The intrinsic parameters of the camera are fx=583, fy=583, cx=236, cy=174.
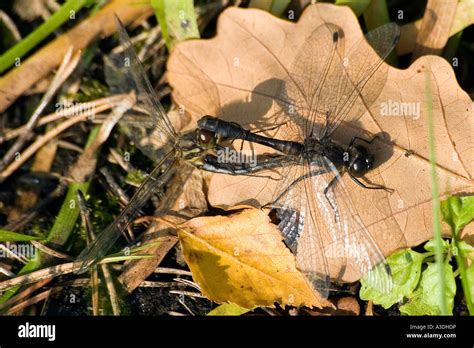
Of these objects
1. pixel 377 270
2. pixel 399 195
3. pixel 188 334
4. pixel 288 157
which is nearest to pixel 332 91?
pixel 288 157

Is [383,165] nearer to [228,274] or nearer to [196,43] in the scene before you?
[228,274]

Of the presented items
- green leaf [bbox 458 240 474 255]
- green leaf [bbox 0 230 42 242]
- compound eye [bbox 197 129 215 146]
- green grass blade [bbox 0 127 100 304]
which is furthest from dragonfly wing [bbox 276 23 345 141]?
green leaf [bbox 0 230 42 242]

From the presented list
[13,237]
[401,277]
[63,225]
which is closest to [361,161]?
[401,277]

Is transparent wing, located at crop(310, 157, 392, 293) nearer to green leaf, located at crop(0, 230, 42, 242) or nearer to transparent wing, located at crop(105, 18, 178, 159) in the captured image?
transparent wing, located at crop(105, 18, 178, 159)

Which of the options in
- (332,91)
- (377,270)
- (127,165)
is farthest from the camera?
(127,165)

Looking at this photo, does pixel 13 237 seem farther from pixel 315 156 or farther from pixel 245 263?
pixel 315 156
